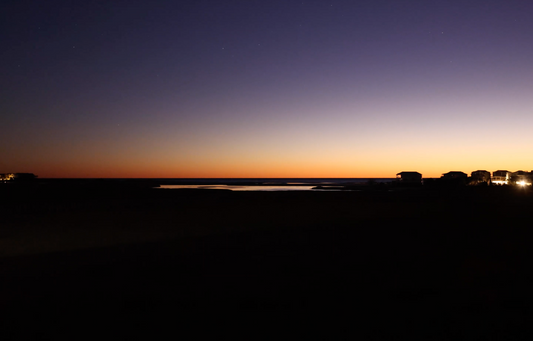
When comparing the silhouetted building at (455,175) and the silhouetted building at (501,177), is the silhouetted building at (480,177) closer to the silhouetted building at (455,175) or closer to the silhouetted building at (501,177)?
the silhouetted building at (455,175)

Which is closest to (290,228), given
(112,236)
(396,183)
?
(112,236)

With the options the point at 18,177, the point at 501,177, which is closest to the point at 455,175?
the point at 501,177

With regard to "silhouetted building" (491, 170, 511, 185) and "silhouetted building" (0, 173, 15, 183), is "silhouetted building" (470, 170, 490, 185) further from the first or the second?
"silhouetted building" (0, 173, 15, 183)

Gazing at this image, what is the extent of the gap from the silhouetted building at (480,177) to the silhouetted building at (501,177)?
328 cm

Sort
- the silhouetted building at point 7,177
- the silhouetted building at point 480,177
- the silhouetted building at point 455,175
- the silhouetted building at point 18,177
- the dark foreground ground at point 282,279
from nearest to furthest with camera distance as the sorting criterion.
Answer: the dark foreground ground at point 282,279 → the silhouetted building at point 480,177 → the silhouetted building at point 455,175 → the silhouetted building at point 7,177 → the silhouetted building at point 18,177

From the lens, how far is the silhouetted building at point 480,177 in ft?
161

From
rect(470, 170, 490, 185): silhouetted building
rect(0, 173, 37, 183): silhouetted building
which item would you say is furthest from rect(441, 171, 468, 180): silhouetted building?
rect(0, 173, 37, 183): silhouetted building

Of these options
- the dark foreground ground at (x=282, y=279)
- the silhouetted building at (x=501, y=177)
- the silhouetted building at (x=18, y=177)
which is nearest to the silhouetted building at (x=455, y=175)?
the silhouetted building at (x=501, y=177)

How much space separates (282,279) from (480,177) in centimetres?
5357

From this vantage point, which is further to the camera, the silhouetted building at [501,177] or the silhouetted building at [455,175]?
the silhouetted building at [501,177]

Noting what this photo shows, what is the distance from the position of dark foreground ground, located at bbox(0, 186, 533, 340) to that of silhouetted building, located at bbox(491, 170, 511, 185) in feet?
168

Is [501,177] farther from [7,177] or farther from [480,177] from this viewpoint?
[7,177]

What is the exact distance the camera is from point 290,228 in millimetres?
11234

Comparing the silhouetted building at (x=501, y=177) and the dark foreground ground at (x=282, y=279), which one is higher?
the silhouetted building at (x=501, y=177)
